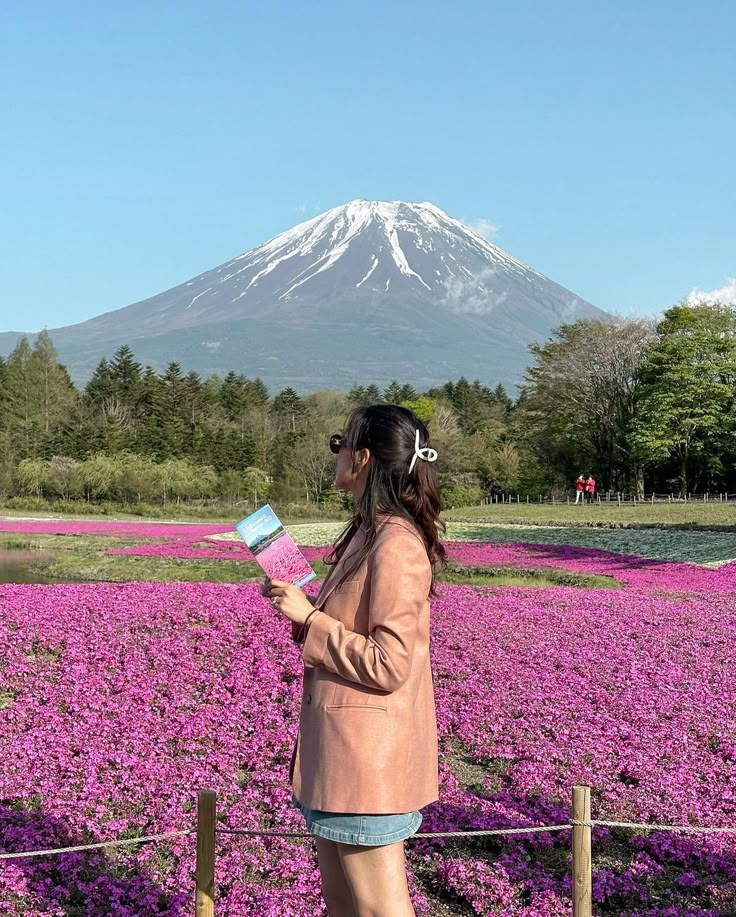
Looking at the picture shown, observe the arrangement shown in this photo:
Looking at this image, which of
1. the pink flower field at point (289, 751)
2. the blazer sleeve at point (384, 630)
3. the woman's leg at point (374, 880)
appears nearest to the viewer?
the blazer sleeve at point (384, 630)

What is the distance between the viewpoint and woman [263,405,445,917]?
2.98 meters

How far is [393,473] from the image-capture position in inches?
126

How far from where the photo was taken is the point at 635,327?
62469mm

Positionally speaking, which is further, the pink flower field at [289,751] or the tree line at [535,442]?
the tree line at [535,442]

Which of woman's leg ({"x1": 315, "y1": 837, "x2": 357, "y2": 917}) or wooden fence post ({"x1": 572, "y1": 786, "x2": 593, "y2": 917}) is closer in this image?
woman's leg ({"x1": 315, "y1": 837, "x2": 357, "y2": 917})

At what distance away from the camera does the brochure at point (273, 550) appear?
320cm

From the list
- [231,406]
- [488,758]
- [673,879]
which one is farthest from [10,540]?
[231,406]

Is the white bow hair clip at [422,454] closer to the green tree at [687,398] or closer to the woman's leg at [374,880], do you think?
the woman's leg at [374,880]

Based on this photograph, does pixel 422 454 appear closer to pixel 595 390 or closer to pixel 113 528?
pixel 113 528

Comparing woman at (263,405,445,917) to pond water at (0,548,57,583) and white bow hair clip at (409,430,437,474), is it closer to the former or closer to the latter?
white bow hair clip at (409,430,437,474)


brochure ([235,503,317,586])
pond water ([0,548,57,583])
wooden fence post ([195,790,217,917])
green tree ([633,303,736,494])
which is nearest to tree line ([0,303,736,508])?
green tree ([633,303,736,494])

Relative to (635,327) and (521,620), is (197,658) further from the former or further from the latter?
(635,327)

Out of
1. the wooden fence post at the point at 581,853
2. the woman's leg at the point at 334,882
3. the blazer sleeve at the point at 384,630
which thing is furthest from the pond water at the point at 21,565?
the blazer sleeve at the point at 384,630

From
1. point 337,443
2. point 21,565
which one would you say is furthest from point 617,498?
point 337,443
